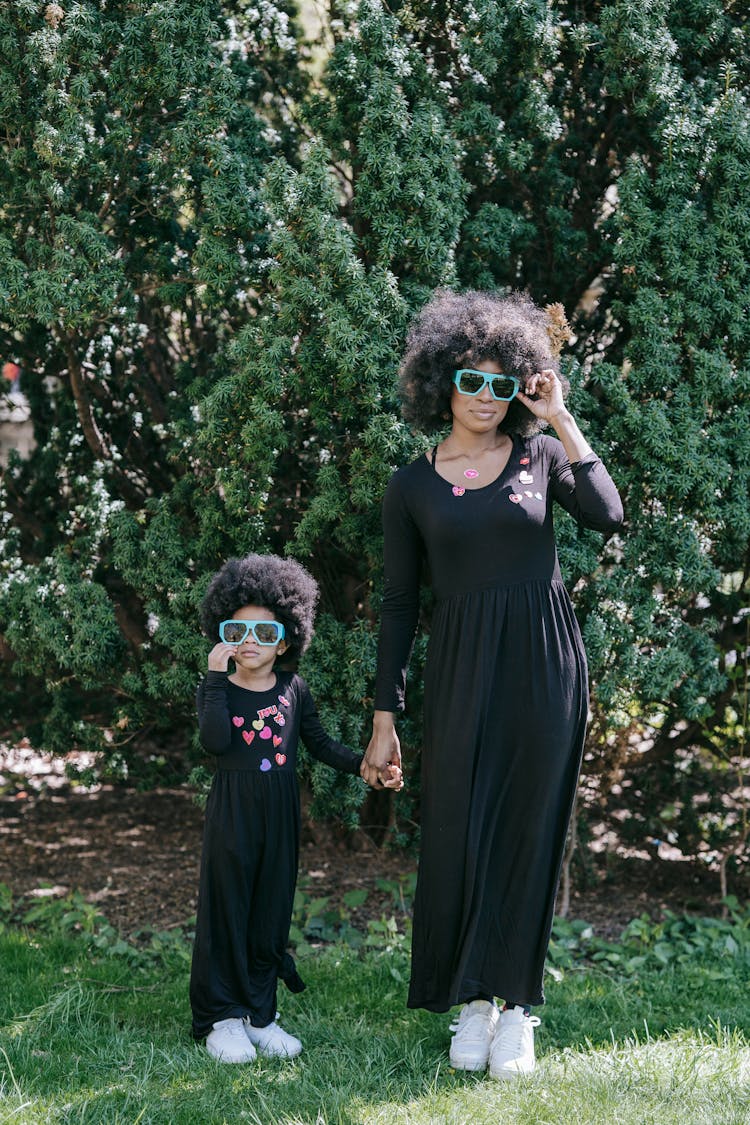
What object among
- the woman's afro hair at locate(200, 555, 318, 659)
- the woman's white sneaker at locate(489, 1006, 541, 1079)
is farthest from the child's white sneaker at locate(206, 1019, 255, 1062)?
the woman's afro hair at locate(200, 555, 318, 659)

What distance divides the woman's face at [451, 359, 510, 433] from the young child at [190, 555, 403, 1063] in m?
0.76

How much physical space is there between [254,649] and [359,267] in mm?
1285

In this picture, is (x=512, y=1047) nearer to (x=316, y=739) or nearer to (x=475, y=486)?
(x=316, y=739)

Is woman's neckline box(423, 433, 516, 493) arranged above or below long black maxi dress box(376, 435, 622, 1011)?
above

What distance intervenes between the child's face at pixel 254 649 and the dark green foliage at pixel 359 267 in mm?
510

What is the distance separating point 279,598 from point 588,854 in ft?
7.49

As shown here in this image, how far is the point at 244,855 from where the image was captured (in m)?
3.11

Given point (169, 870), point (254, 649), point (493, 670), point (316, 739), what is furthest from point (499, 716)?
point (169, 870)

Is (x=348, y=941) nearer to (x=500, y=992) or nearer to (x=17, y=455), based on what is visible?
(x=500, y=992)

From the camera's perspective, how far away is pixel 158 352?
15.4 feet

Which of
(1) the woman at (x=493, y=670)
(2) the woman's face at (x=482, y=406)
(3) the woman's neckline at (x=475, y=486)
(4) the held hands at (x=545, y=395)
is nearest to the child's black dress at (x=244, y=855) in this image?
(1) the woman at (x=493, y=670)

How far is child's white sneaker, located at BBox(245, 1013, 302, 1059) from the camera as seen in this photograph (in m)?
3.12

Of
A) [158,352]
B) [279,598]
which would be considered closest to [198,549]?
[279,598]

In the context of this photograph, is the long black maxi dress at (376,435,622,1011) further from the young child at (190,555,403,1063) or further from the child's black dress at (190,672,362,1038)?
the child's black dress at (190,672,362,1038)
